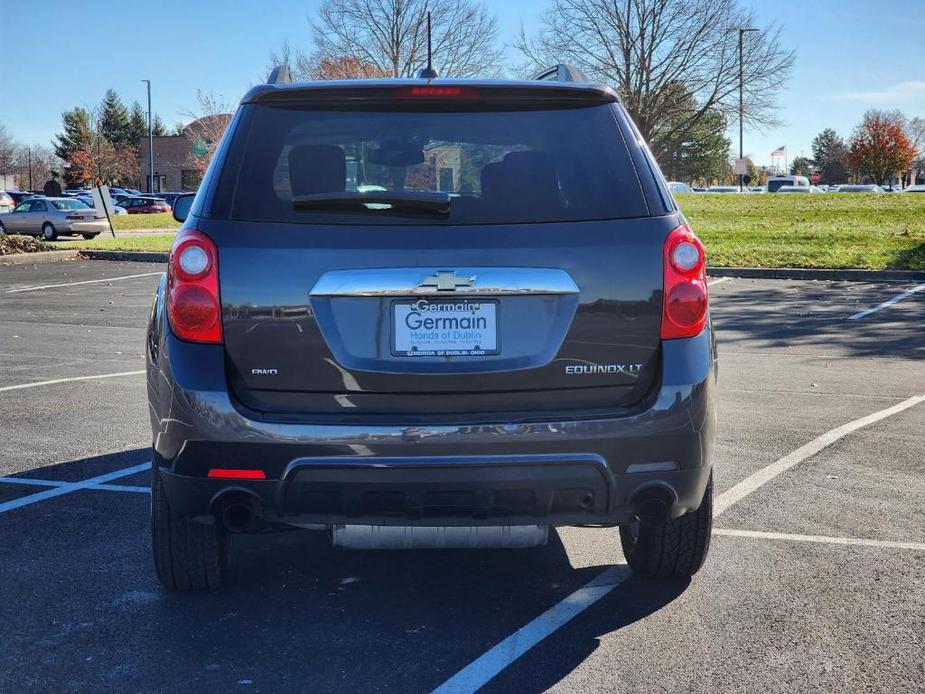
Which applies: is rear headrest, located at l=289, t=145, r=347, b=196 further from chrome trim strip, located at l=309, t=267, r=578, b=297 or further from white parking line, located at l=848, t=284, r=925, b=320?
white parking line, located at l=848, t=284, r=925, b=320

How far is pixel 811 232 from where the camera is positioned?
25047mm

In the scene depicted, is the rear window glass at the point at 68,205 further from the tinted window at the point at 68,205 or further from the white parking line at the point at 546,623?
the white parking line at the point at 546,623

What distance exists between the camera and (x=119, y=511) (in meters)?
5.40

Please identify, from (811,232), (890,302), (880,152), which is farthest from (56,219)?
(880,152)

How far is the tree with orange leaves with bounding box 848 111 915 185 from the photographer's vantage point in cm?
8657

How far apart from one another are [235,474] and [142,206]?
2253 inches

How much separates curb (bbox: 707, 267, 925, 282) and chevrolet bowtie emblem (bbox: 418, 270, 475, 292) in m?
16.7

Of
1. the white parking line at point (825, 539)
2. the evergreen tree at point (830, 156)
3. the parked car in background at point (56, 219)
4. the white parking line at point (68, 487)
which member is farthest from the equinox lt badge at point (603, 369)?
the evergreen tree at point (830, 156)

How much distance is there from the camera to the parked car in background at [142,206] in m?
57.9

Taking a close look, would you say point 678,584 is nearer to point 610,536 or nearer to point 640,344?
point 610,536

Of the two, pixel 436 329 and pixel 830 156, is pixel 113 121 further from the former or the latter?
pixel 436 329

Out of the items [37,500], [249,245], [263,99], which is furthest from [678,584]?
[37,500]

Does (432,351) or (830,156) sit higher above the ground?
(830,156)

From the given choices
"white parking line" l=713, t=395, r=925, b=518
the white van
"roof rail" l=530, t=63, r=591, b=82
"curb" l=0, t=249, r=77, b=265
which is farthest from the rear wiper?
the white van
